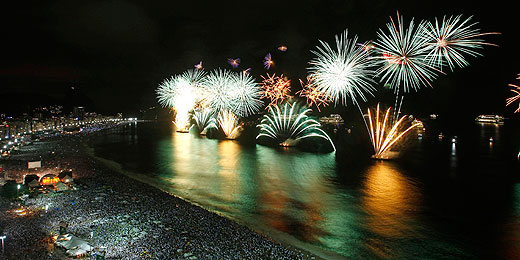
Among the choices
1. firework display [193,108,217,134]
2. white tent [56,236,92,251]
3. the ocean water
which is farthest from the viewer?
firework display [193,108,217,134]

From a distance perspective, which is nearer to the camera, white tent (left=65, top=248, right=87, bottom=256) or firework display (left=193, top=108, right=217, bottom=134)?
white tent (left=65, top=248, right=87, bottom=256)

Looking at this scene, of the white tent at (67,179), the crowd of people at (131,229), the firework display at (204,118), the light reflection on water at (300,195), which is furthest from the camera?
the firework display at (204,118)

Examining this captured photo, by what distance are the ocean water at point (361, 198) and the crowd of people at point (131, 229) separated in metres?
1.99

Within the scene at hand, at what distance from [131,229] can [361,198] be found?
12.8 meters

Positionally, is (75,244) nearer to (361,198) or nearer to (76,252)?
(76,252)

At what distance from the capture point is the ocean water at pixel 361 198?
12719mm

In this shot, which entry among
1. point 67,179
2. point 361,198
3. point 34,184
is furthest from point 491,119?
point 34,184

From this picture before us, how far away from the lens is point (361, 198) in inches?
752

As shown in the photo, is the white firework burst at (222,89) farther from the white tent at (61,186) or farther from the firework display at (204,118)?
the white tent at (61,186)

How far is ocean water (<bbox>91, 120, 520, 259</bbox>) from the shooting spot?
A: 1272cm

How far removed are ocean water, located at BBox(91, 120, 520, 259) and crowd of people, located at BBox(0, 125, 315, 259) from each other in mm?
1988

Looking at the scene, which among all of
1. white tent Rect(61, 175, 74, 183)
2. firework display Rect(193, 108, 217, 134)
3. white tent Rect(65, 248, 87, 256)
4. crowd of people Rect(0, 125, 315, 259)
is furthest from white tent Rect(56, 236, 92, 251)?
firework display Rect(193, 108, 217, 134)

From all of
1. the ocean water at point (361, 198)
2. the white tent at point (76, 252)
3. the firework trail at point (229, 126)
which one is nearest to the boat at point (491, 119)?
the ocean water at point (361, 198)

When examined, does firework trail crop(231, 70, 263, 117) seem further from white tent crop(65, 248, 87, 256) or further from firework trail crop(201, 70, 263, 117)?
white tent crop(65, 248, 87, 256)
